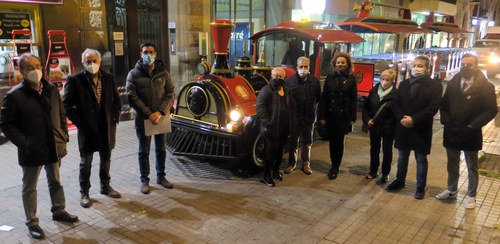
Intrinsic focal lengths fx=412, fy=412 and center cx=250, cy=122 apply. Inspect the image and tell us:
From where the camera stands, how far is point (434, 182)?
5.82 m

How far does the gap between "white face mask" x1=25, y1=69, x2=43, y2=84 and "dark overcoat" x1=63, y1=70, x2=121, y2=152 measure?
24.7 inches

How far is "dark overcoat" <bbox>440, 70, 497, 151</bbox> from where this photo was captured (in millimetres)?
4602

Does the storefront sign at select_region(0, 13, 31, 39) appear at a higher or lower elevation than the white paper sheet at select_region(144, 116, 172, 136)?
higher

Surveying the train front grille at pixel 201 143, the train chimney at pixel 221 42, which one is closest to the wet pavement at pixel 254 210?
the train front grille at pixel 201 143

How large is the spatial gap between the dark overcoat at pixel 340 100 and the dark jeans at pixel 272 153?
775 millimetres

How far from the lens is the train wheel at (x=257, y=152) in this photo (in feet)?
19.0

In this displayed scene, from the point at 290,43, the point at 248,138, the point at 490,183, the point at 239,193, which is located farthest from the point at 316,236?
the point at 290,43

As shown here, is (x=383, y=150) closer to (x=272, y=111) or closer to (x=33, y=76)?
(x=272, y=111)

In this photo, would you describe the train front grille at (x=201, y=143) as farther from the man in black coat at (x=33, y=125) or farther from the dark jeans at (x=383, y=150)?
the man in black coat at (x=33, y=125)

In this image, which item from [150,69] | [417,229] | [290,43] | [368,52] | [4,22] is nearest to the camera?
[417,229]

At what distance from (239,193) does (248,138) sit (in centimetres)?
79

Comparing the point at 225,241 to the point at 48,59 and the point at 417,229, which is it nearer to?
the point at 417,229

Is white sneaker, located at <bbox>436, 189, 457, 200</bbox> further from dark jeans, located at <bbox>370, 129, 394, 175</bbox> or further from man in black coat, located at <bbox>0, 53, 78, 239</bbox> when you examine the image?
man in black coat, located at <bbox>0, 53, 78, 239</bbox>

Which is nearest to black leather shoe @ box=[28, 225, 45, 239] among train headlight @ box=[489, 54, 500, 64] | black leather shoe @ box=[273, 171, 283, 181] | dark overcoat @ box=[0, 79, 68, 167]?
dark overcoat @ box=[0, 79, 68, 167]
